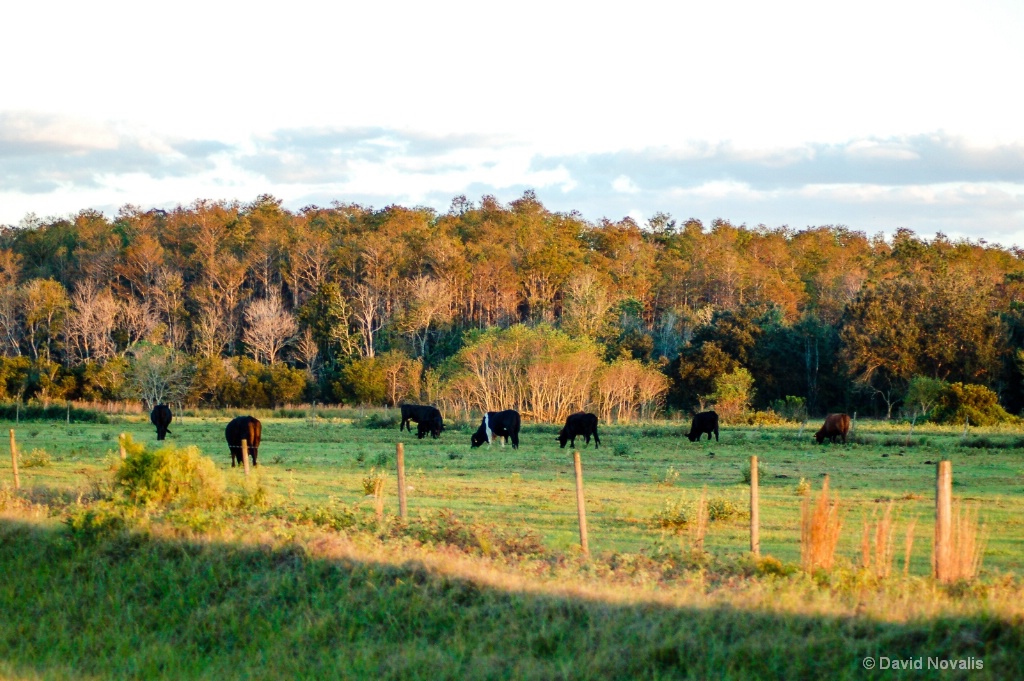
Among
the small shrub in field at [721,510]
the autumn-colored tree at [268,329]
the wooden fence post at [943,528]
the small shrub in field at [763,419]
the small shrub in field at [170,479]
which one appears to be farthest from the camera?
the autumn-colored tree at [268,329]

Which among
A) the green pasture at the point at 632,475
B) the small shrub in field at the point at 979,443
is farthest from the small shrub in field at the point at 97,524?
the small shrub in field at the point at 979,443

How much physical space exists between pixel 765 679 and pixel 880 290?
54397 millimetres

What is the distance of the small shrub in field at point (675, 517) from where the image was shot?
52.0ft

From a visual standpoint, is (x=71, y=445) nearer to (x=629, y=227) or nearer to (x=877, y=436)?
(x=877, y=436)

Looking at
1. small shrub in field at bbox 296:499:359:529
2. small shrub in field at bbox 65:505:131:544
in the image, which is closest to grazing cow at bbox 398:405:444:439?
small shrub in field at bbox 296:499:359:529

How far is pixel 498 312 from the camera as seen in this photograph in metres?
80.6

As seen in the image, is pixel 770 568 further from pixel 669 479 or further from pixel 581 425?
pixel 581 425

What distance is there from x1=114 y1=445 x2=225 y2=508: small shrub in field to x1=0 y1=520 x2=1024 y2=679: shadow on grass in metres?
1.64

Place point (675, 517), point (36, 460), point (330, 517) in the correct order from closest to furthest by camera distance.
A: point (330, 517)
point (675, 517)
point (36, 460)

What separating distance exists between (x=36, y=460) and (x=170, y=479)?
12805mm

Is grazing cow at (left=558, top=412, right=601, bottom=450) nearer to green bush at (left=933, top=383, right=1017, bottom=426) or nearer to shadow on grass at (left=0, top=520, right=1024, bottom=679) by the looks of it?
green bush at (left=933, top=383, right=1017, bottom=426)

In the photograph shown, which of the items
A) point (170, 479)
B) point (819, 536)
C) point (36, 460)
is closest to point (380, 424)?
point (36, 460)

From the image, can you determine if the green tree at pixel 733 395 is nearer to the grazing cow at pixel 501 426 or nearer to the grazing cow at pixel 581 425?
the grazing cow at pixel 581 425

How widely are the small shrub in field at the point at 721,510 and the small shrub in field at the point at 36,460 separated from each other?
56.2 ft
